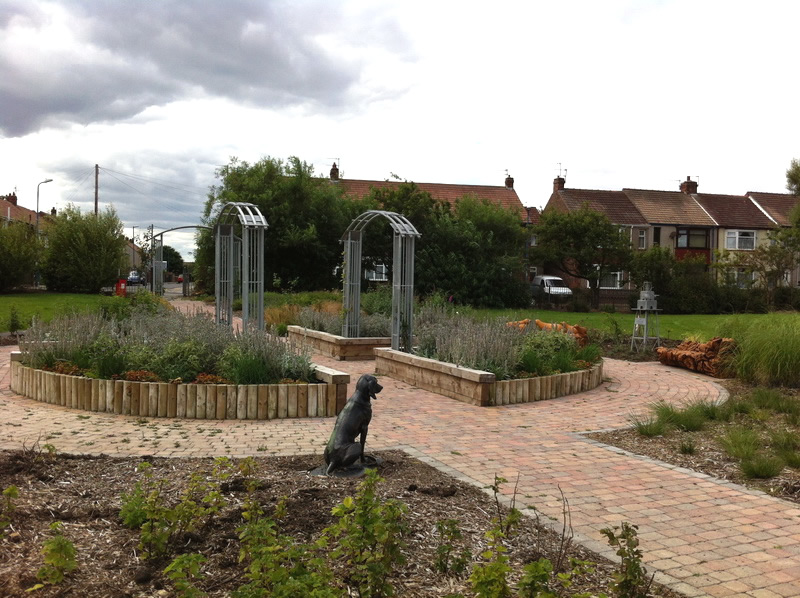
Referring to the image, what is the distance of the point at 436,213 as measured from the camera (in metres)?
32.9

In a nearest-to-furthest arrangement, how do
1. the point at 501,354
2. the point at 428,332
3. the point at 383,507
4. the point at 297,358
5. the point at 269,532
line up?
1. the point at 269,532
2. the point at 383,507
3. the point at 297,358
4. the point at 501,354
5. the point at 428,332

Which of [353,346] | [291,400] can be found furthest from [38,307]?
[291,400]

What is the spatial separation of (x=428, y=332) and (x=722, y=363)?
186 inches

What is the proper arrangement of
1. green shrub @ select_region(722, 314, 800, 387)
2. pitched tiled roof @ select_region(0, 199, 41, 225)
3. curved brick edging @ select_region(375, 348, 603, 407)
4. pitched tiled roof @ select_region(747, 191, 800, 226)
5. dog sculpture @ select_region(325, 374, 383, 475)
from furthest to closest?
pitched tiled roof @ select_region(0, 199, 41, 225)
pitched tiled roof @ select_region(747, 191, 800, 226)
green shrub @ select_region(722, 314, 800, 387)
curved brick edging @ select_region(375, 348, 603, 407)
dog sculpture @ select_region(325, 374, 383, 475)

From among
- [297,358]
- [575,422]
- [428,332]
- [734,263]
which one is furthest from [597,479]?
[734,263]

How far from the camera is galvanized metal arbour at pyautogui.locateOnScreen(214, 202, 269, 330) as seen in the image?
38.1 feet

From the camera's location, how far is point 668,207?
4953cm

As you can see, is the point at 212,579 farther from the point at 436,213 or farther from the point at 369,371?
the point at 436,213

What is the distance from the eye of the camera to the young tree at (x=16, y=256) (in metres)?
36.1

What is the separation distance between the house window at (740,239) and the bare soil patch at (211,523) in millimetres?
49429

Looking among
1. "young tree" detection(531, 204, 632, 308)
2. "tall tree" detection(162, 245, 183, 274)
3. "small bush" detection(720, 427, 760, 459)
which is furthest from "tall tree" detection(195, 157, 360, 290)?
"tall tree" detection(162, 245, 183, 274)

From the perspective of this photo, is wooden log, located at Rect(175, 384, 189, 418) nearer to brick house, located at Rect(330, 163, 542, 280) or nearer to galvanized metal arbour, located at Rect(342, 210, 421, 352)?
galvanized metal arbour, located at Rect(342, 210, 421, 352)

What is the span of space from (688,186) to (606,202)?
775 cm

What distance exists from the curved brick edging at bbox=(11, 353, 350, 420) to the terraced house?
41024 millimetres
